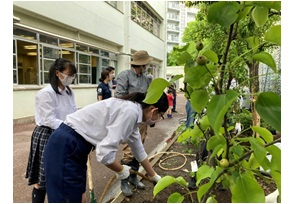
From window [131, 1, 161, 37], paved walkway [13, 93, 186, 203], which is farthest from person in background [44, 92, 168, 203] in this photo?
window [131, 1, 161, 37]

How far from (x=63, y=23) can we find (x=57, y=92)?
23.2 ft

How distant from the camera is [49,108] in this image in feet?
7.49

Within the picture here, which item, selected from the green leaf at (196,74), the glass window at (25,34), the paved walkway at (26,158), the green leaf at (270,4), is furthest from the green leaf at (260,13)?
the glass window at (25,34)

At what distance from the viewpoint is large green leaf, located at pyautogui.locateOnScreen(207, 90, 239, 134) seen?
0.62 metres

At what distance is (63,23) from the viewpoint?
8586 millimetres

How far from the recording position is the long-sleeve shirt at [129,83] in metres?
3.33

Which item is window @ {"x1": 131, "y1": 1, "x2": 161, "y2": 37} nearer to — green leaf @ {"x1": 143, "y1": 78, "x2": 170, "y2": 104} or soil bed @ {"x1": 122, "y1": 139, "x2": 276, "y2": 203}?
soil bed @ {"x1": 122, "y1": 139, "x2": 276, "y2": 203}

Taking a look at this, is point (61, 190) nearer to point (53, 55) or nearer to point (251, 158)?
point (251, 158)

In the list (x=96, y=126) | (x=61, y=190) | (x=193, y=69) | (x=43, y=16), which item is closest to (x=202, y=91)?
(x=193, y=69)

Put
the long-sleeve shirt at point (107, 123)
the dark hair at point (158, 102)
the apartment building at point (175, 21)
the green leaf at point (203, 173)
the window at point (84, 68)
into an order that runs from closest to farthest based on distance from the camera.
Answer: the green leaf at point (203, 173) → the long-sleeve shirt at point (107, 123) → the dark hair at point (158, 102) → the window at point (84, 68) → the apartment building at point (175, 21)

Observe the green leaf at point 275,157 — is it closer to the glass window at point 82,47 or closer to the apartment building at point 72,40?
the apartment building at point 72,40

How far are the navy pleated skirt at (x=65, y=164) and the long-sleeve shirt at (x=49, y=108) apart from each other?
588mm

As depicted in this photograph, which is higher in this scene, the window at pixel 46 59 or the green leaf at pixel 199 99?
the window at pixel 46 59

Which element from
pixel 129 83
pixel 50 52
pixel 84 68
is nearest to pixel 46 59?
pixel 50 52
